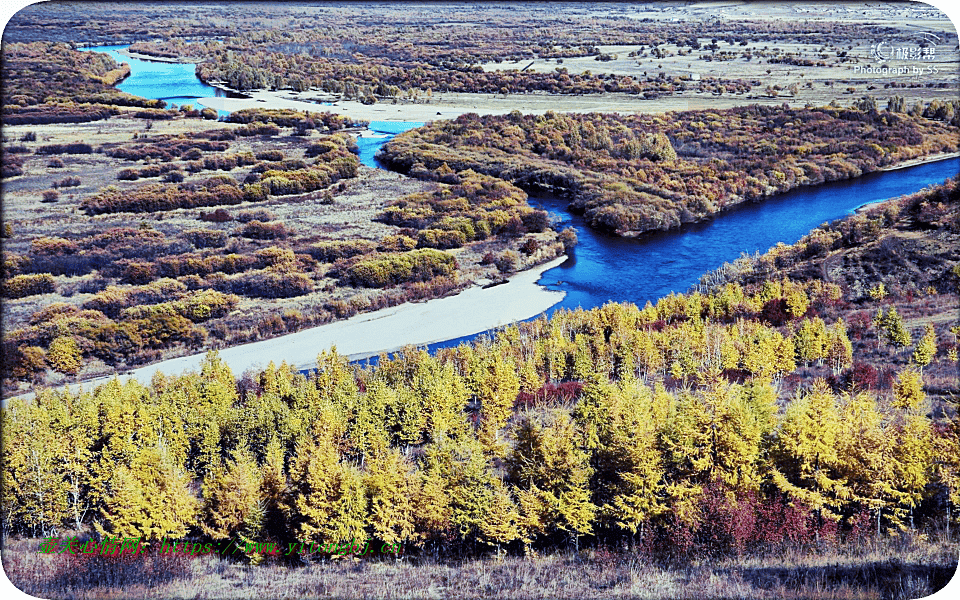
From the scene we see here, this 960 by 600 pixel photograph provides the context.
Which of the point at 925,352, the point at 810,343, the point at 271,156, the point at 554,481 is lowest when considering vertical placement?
the point at 271,156

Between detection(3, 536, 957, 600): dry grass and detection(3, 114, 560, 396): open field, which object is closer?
detection(3, 536, 957, 600): dry grass

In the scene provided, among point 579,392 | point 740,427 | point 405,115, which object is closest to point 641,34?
point 405,115

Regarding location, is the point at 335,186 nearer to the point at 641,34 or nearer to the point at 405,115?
the point at 405,115

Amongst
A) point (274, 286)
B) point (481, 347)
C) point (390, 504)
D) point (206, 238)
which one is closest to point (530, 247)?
point (274, 286)

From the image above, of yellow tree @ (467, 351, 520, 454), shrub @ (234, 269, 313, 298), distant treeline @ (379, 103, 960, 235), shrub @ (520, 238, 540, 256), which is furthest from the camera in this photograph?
distant treeline @ (379, 103, 960, 235)

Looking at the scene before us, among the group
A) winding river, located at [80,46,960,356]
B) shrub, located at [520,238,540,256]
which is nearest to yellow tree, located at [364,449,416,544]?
winding river, located at [80,46,960,356]

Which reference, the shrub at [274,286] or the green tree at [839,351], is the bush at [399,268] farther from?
the green tree at [839,351]

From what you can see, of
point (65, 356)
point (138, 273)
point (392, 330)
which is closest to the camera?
point (65, 356)

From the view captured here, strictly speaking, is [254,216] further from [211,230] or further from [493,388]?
[493,388]

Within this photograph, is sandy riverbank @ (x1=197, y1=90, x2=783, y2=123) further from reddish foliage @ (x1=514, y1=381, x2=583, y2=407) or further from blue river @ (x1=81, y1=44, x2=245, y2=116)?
reddish foliage @ (x1=514, y1=381, x2=583, y2=407)
